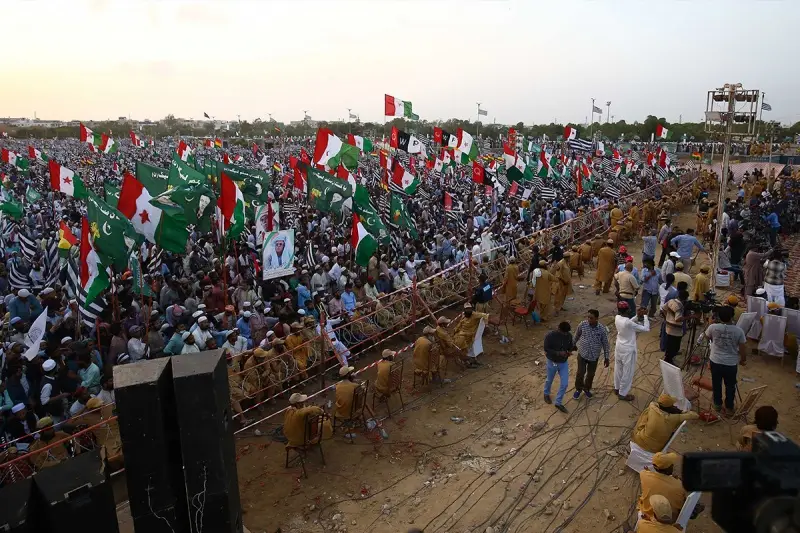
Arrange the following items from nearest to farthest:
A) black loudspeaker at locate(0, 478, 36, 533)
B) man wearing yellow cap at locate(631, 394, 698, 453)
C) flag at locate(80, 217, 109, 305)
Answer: black loudspeaker at locate(0, 478, 36, 533) → man wearing yellow cap at locate(631, 394, 698, 453) → flag at locate(80, 217, 109, 305)

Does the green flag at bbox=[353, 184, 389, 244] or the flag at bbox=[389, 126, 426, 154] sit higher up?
the flag at bbox=[389, 126, 426, 154]

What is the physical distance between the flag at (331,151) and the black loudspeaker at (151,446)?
1484 centimetres

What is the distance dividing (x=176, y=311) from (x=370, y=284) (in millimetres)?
4245

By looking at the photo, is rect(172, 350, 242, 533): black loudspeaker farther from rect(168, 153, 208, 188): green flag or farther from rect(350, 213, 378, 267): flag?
rect(168, 153, 208, 188): green flag

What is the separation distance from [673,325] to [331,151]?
12.5 meters

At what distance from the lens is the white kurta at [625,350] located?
26.4 ft

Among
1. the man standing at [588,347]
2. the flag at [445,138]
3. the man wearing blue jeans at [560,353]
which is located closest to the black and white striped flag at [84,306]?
the man wearing blue jeans at [560,353]

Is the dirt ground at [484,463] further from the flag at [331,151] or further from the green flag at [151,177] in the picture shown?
the flag at [331,151]

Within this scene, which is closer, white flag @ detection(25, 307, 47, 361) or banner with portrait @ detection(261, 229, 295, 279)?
white flag @ detection(25, 307, 47, 361)

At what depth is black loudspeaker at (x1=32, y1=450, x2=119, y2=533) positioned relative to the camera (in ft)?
10.8

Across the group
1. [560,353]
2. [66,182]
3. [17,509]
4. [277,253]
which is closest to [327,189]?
[277,253]

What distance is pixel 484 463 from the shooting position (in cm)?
738

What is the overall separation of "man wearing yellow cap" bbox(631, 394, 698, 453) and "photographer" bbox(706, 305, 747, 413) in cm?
195

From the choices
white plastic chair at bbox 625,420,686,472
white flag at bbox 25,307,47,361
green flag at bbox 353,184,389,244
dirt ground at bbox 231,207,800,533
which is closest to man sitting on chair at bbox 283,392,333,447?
dirt ground at bbox 231,207,800,533
